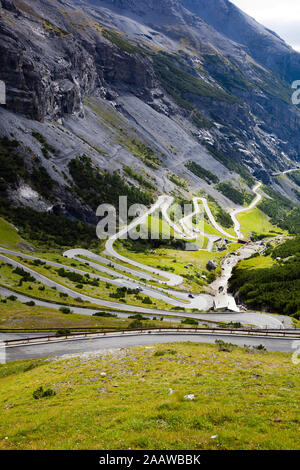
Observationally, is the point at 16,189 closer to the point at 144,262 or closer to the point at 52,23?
the point at 144,262

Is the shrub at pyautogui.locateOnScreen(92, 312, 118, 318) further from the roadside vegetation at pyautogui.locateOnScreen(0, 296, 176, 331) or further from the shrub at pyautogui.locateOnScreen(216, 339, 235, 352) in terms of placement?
the shrub at pyautogui.locateOnScreen(216, 339, 235, 352)

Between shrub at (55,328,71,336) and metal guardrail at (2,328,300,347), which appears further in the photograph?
shrub at (55,328,71,336)

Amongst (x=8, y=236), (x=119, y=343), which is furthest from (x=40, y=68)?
(x=119, y=343)

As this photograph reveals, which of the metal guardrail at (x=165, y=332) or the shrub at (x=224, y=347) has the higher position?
the shrub at (x=224, y=347)

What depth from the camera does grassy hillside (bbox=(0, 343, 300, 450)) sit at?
38.5 feet

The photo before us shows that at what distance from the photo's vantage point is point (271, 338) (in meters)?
35.8

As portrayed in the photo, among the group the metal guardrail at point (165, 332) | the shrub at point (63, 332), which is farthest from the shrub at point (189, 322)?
the shrub at point (63, 332)

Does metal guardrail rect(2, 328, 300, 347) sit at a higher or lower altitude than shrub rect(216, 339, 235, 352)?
lower

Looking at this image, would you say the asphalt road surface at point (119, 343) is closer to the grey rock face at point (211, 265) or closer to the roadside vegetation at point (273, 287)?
the roadside vegetation at point (273, 287)

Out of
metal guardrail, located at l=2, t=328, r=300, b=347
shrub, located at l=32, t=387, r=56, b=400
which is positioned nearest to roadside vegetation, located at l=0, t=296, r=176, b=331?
metal guardrail, located at l=2, t=328, r=300, b=347

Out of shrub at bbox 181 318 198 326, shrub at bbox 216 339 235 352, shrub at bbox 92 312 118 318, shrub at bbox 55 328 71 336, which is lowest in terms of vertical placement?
shrub at bbox 181 318 198 326

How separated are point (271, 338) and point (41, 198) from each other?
9651 cm

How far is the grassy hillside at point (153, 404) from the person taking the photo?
11727 mm

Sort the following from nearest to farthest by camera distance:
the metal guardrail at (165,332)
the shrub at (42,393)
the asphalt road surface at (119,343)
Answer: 1. the shrub at (42,393)
2. the asphalt road surface at (119,343)
3. the metal guardrail at (165,332)
